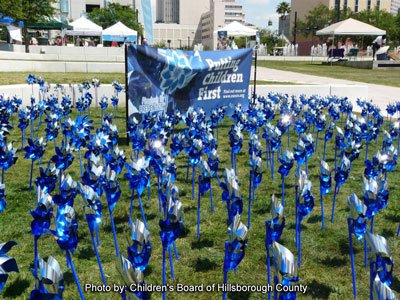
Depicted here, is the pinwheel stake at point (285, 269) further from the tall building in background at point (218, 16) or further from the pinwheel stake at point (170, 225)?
the tall building in background at point (218, 16)

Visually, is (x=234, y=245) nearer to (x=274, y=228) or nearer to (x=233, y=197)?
(x=274, y=228)

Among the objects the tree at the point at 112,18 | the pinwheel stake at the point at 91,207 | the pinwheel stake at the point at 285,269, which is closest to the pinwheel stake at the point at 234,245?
the pinwheel stake at the point at 285,269

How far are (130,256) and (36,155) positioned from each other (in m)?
3.29

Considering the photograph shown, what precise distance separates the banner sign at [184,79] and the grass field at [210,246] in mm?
2975

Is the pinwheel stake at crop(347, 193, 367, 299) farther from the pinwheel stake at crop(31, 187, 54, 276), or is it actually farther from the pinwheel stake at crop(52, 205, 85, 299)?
the pinwheel stake at crop(31, 187, 54, 276)

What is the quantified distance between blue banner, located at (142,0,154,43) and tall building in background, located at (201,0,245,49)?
4553 inches

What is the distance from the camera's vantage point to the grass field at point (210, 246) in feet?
12.7

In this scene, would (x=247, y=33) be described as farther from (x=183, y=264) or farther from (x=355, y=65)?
(x=183, y=264)

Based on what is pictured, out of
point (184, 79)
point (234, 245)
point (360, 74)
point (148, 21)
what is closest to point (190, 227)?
point (234, 245)

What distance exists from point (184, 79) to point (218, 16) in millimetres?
164092

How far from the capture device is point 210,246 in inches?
181

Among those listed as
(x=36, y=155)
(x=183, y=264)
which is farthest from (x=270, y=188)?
(x=36, y=155)

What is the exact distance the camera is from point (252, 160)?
5117 mm

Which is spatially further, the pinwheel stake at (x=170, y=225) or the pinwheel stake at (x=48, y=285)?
the pinwheel stake at (x=170, y=225)
